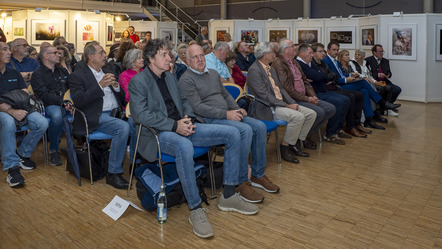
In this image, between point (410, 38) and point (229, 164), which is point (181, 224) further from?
point (410, 38)

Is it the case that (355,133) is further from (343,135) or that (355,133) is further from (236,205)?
(236,205)

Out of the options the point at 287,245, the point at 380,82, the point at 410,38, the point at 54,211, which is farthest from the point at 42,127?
the point at 410,38

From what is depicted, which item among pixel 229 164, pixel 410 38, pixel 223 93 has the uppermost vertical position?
pixel 410 38

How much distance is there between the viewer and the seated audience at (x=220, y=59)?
5887 millimetres

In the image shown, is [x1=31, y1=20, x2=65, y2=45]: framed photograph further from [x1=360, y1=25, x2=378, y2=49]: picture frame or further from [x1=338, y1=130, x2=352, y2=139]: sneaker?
[x1=338, y1=130, x2=352, y2=139]: sneaker

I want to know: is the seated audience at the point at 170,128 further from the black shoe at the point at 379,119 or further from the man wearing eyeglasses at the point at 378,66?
the man wearing eyeglasses at the point at 378,66

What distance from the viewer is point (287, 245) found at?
9.54 feet

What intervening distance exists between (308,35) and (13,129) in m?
9.70

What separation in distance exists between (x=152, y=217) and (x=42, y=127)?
197 cm

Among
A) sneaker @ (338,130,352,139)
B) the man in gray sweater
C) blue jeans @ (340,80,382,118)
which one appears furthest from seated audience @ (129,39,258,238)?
blue jeans @ (340,80,382,118)

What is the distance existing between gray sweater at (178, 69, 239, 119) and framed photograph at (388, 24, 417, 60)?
7595 millimetres

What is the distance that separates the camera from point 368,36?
35.5 feet

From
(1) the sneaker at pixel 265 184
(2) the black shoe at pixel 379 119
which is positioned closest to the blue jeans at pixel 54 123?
(1) the sneaker at pixel 265 184

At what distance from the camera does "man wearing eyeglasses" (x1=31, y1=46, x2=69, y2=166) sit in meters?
4.91
